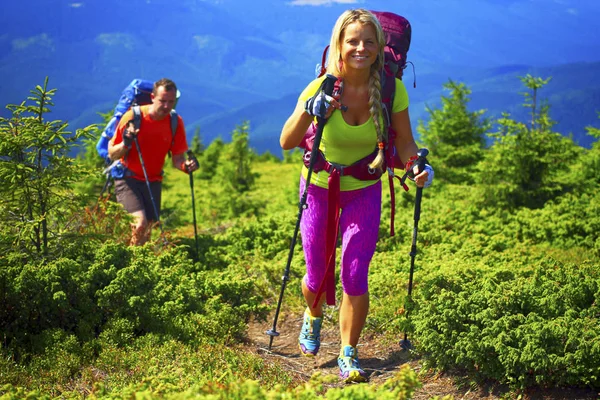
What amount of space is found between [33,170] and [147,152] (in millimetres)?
3041

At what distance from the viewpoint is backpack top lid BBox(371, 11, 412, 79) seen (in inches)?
223

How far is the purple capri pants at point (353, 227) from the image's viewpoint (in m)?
5.48

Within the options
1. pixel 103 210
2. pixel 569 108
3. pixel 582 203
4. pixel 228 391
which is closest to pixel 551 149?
pixel 582 203

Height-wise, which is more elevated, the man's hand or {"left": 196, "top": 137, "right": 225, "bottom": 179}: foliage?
{"left": 196, "top": 137, "right": 225, "bottom": 179}: foliage

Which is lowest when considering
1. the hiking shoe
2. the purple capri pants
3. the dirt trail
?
the dirt trail

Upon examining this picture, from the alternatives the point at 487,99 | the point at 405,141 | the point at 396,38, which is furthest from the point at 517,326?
the point at 487,99

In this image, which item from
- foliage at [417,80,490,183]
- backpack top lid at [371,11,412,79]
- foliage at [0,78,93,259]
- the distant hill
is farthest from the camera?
the distant hill

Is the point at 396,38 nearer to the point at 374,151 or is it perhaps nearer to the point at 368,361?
the point at 374,151

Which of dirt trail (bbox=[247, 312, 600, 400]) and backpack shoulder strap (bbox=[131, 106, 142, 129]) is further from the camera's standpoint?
backpack shoulder strap (bbox=[131, 106, 142, 129])

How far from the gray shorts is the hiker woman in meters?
3.97

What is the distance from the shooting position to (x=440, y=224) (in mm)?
10023

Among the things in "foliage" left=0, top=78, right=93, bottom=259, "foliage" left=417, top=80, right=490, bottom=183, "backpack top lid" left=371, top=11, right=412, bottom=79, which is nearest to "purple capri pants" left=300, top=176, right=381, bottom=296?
"backpack top lid" left=371, top=11, right=412, bottom=79

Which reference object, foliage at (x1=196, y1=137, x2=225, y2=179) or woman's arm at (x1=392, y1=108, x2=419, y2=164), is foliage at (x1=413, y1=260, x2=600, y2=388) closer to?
woman's arm at (x1=392, y1=108, x2=419, y2=164)

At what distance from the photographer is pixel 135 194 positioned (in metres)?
9.20
